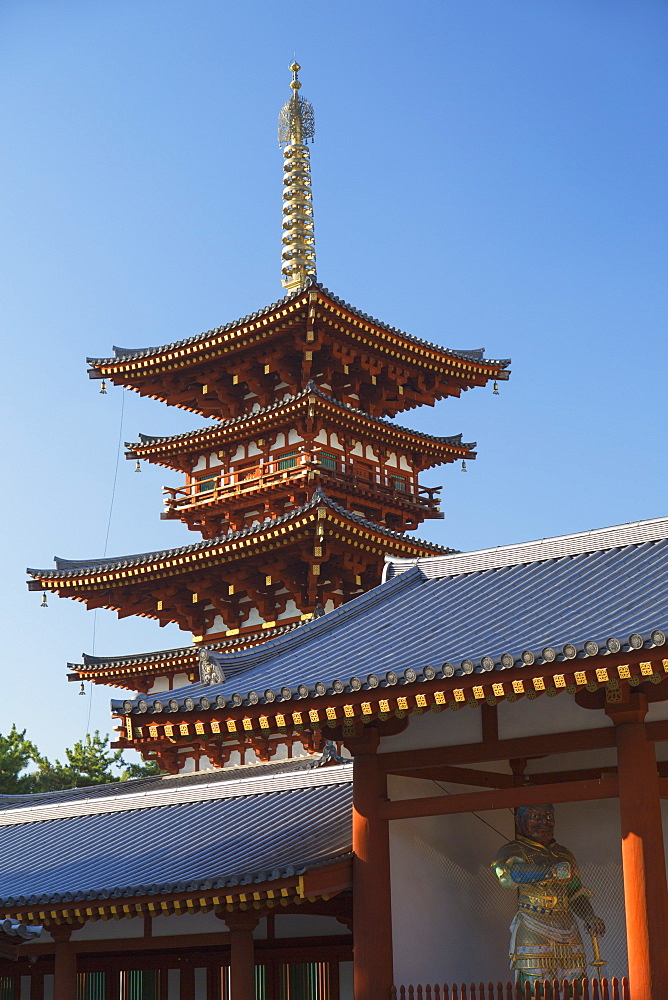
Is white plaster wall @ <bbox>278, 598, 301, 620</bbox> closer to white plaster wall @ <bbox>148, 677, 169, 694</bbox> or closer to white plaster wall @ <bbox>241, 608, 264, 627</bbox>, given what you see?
white plaster wall @ <bbox>241, 608, 264, 627</bbox>

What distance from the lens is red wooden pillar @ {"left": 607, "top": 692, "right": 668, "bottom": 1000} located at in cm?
1170

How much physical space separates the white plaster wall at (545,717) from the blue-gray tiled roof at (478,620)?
0.70m

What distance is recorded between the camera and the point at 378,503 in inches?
1124

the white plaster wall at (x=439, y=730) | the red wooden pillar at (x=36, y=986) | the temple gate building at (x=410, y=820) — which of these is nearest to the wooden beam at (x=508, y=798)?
the temple gate building at (x=410, y=820)

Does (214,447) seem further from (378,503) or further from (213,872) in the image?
(213,872)

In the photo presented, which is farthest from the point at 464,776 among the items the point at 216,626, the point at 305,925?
the point at 216,626

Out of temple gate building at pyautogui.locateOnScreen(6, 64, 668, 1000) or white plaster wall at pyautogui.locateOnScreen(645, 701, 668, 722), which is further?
white plaster wall at pyautogui.locateOnScreen(645, 701, 668, 722)

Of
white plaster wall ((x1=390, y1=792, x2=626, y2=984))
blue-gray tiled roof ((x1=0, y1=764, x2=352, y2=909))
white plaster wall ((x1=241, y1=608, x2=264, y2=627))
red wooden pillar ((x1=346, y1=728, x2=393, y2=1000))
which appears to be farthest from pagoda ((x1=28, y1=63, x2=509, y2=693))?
red wooden pillar ((x1=346, y1=728, x2=393, y2=1000))

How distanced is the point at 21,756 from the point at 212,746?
24593 mm

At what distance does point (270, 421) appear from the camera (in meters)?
27.9

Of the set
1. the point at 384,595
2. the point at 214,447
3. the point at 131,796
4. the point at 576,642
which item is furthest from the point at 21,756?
the point at 576,642

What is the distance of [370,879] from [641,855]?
110 inches

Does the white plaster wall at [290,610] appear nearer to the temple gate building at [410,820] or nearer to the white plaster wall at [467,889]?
the temple gate building at [410,820]

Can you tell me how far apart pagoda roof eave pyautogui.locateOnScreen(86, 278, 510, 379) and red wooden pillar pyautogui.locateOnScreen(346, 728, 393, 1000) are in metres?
14.7
